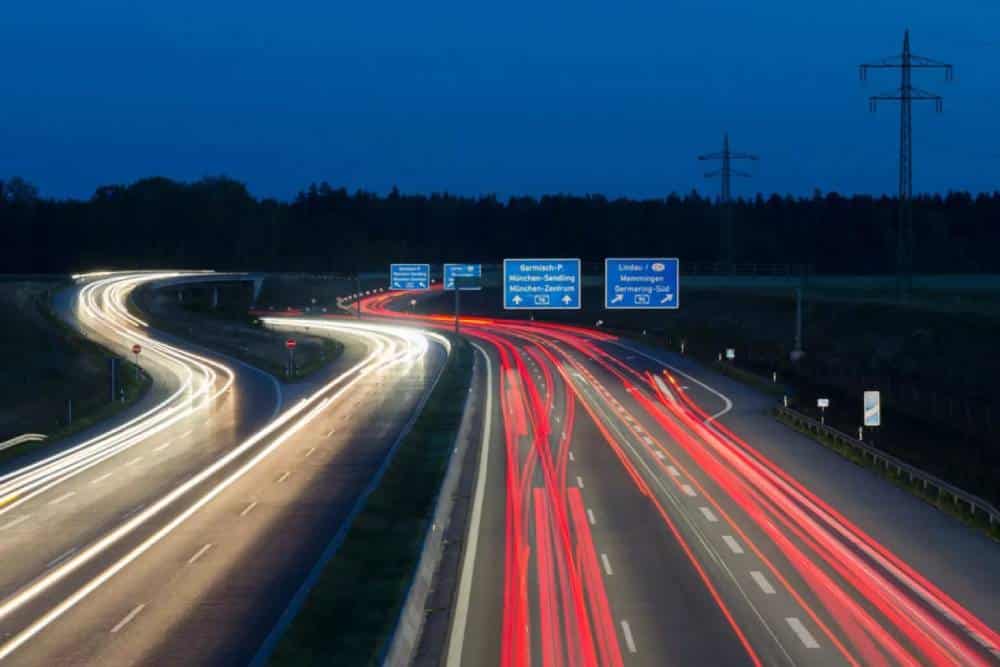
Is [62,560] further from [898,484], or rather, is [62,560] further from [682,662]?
[898,484]

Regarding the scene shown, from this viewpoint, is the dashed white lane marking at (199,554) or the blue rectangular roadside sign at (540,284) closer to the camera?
the dashed white lane marking at (199,554)

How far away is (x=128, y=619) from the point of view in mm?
18172

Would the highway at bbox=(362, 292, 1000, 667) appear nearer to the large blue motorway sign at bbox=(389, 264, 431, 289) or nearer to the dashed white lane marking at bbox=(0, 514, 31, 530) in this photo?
the dashed white lane marking at bbox=(0, 514, 31, 530)

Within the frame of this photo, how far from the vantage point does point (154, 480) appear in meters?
33.4

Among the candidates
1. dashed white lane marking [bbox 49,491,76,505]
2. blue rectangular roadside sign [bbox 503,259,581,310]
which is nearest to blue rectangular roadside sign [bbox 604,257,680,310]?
blue rectangular roadside sign [bbox 503,259,581,310]

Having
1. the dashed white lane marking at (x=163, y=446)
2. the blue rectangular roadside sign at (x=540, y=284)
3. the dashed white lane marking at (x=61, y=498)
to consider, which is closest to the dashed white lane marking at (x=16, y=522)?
the dashed white lane marking at (x=61, y=498)

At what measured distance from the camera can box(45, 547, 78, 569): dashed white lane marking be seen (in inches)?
877

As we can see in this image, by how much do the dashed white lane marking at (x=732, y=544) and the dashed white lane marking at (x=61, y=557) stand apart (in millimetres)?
13160

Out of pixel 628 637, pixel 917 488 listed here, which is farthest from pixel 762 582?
pixel 917 488

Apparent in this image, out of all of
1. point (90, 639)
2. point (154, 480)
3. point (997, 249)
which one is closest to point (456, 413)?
point (154, 480)

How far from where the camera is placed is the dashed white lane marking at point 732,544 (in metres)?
23.5

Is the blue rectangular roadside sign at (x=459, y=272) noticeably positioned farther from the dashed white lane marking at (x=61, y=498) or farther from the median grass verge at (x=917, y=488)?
the dashed white lane marking at (x=61, y=498)

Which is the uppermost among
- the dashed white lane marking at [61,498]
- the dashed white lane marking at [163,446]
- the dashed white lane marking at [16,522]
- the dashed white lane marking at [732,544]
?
the dashed white lane marking at [732,544]

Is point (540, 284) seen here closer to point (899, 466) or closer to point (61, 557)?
point (899, 466)
